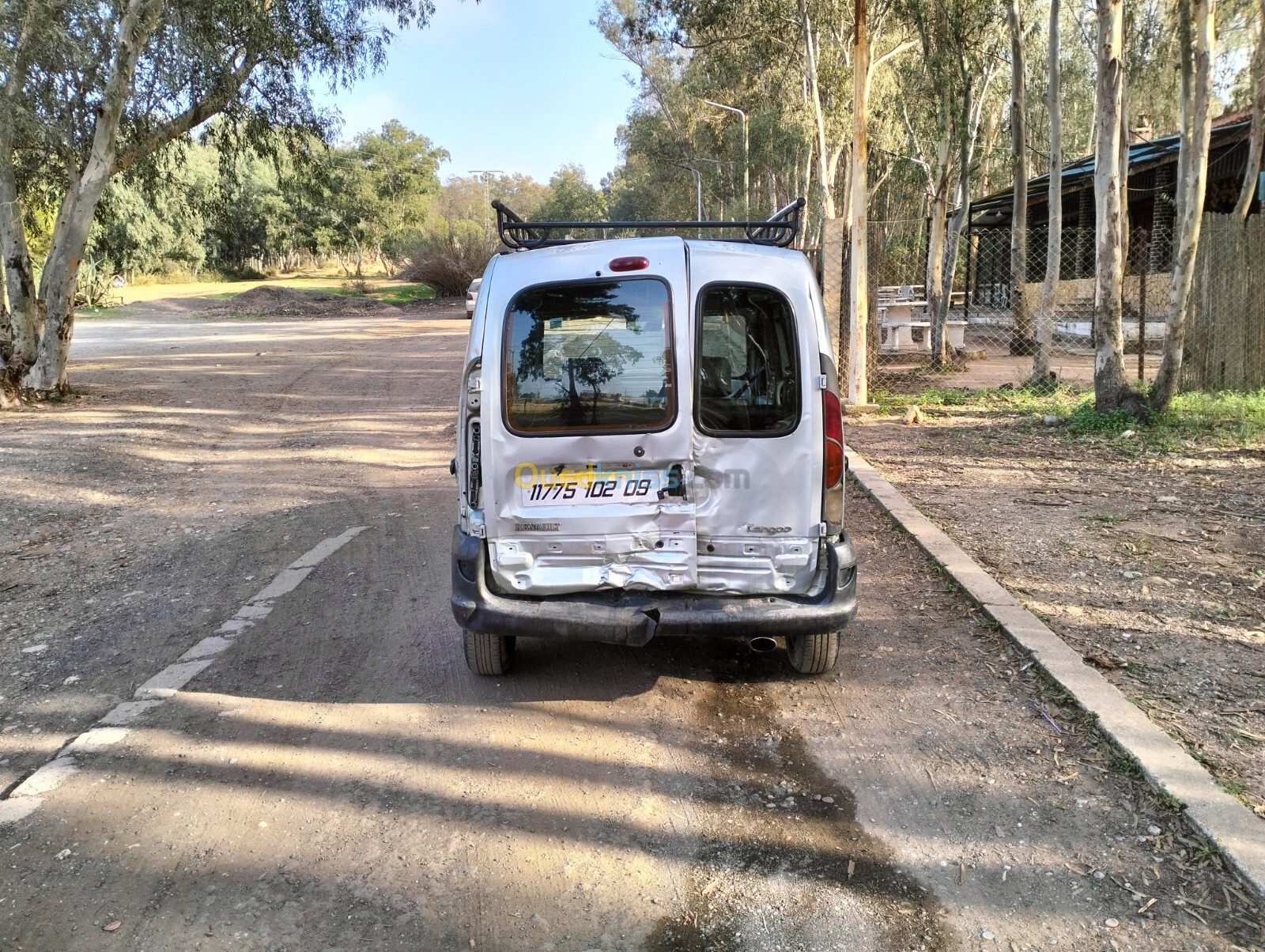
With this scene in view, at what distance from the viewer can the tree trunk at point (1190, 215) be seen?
9.54 meters

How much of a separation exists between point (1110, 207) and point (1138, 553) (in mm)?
5027

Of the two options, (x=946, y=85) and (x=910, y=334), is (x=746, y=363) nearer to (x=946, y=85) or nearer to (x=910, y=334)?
(x=946, y=85)

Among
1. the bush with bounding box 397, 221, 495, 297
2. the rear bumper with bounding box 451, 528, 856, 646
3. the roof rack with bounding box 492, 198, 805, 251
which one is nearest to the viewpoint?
the rear bumper with bounding box 451, 528, 856, 646

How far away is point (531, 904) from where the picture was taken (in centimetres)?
304

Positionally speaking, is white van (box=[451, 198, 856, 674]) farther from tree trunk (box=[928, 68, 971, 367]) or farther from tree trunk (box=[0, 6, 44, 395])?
tree trunk (box=[928, 68, 971, 367])

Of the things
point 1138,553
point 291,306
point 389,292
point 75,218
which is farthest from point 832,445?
point 389,292

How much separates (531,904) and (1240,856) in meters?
2.28

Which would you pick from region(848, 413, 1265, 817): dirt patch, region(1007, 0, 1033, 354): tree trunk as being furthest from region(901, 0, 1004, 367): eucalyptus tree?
region(848, 413, 1265, 817): dirt patch

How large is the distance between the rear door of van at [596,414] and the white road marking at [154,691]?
6.21 ft

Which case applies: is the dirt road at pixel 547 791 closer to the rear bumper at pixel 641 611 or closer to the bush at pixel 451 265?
the rear bumper at pixel 641 611

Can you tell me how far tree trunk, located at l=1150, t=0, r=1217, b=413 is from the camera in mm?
9535

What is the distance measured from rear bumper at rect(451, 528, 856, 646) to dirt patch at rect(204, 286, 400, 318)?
1340 inches

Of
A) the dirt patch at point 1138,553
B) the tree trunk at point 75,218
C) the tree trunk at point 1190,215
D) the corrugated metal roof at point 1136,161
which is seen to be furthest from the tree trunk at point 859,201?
the tree trunk at point 75,218

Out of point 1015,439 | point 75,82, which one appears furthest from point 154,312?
point 1015,439
